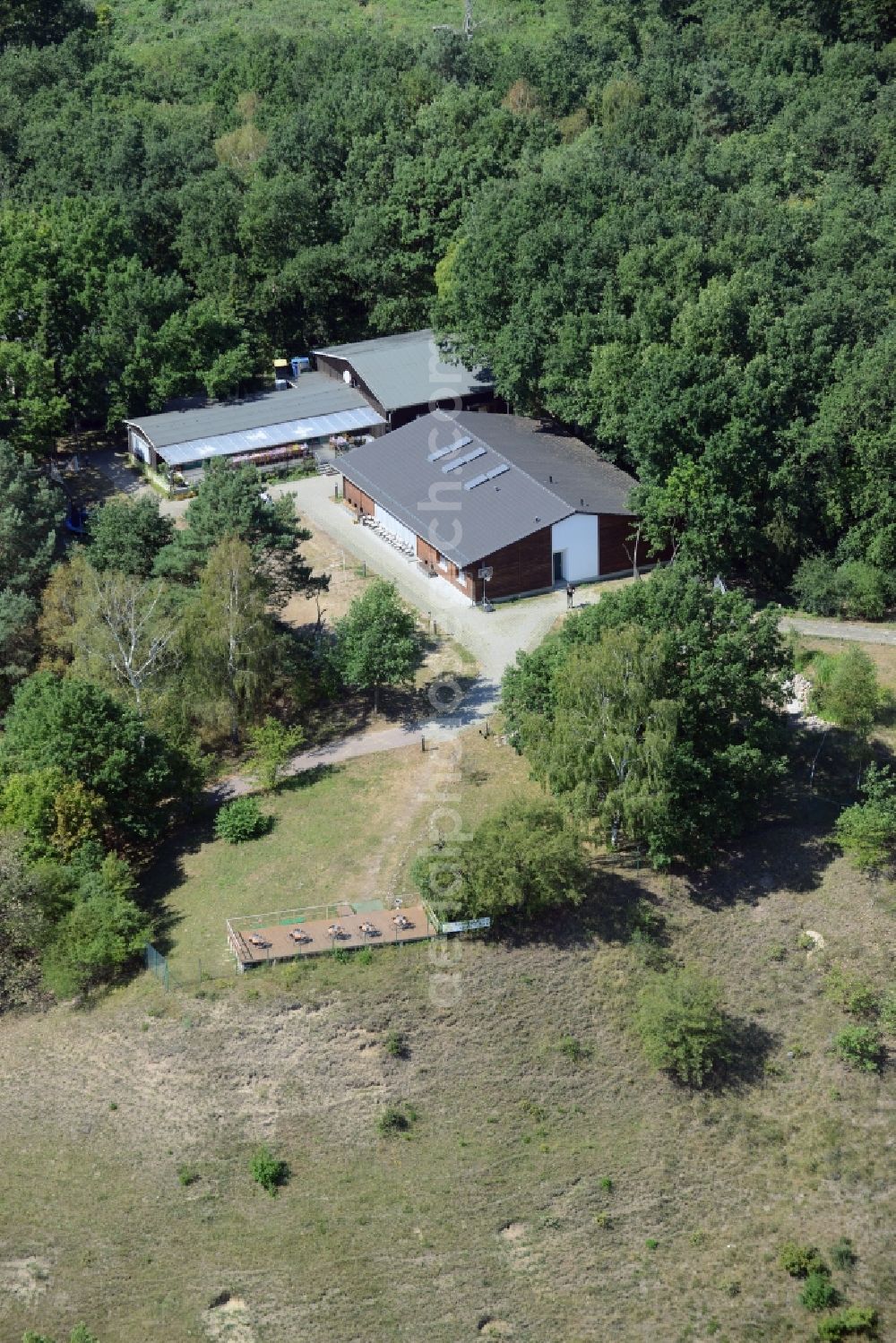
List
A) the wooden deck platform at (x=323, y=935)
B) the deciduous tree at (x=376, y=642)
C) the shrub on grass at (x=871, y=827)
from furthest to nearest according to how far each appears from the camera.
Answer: the deciduous tree at (x=376, y=642)
the shrub on grass at (x=871, y=827)
the wooden deck platform at (x=323, y=935)

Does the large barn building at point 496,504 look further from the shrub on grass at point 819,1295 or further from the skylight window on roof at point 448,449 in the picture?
the shrub on grass at point 819,1295

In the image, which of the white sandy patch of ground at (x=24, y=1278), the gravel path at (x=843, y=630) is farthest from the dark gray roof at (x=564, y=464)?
the white sandy patch of ground at (x=24, y=1278)

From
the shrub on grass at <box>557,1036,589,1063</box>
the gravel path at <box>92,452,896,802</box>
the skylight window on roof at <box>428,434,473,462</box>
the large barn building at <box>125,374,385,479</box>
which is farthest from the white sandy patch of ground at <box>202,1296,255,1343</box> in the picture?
the large barn building at <box>125,374,385,479</box>

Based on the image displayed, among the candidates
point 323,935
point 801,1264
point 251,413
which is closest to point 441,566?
point 251,413

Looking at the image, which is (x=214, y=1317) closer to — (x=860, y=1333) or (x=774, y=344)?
(x=860, y=1333)

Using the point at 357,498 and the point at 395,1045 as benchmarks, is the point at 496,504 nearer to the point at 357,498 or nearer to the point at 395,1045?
the point at 357,498

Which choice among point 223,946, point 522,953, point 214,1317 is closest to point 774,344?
point 522,953
